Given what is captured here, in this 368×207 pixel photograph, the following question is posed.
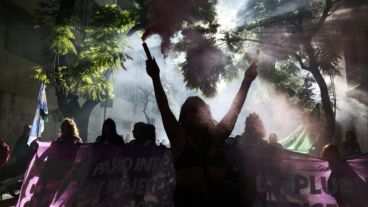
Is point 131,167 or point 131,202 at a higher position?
point 131,167

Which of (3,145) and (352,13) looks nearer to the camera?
(3,145)

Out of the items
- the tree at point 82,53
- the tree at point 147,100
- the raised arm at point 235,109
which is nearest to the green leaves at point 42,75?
the tree at point 82,53

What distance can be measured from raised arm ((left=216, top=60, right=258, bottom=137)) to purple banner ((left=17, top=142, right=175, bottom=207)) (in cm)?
304

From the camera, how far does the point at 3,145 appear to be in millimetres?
9195

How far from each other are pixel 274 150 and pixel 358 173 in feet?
3.62

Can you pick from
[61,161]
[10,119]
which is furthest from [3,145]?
[10,119]

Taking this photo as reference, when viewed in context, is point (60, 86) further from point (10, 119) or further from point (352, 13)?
point (352, 13)

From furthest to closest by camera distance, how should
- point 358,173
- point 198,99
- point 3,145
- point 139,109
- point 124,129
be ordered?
point 139,109, point 124,129, point 3,145, point 358,173, point 198,99

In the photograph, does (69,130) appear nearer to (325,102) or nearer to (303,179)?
(303,179)

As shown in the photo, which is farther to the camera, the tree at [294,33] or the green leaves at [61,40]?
the green leaves at [61,40]

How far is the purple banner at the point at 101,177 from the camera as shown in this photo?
237 inches

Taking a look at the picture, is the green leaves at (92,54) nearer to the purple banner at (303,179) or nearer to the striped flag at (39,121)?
the striped flag at (39,121)

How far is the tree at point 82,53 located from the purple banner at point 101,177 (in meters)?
6.09

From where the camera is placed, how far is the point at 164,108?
2.60 metres
